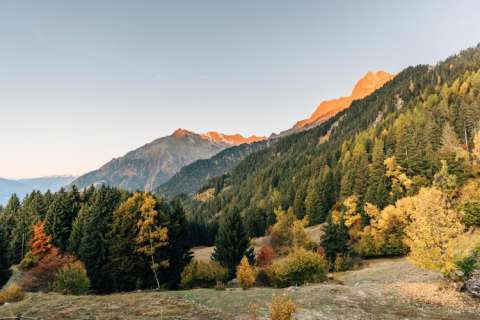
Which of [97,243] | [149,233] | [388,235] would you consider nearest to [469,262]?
[149,233]

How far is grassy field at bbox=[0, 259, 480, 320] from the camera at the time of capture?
1939cm

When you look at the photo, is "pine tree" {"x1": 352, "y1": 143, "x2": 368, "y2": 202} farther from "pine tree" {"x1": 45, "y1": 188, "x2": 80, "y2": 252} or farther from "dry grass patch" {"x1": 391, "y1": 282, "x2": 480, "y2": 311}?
"pine tree" {"x1": 45, "y1": 188, "x2": 80, "y2": 252}

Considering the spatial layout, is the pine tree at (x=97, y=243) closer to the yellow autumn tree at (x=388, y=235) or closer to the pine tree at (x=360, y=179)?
the yellow autumn tree at (x=388, y=235)

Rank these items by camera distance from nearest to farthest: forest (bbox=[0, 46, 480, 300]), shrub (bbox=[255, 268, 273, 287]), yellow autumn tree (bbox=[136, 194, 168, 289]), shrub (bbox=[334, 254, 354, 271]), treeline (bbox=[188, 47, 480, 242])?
forest (bbox=[0, 46, 480, 300]), yellow autumn tree (bbox=[136, 194, 168, 289]), shrub (bbox=[255, 268, 273, 287]), shrub (bbox=[334, 254, 354, 271]), treeline (bbox=[188, 47, 480, 242])

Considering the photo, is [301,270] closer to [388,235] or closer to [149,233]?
[149,233]

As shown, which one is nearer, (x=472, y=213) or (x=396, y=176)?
(x=472, y=213)

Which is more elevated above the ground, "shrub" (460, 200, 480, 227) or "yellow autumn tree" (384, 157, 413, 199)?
"yellow autumn tree" (384, 157, 413, 199)

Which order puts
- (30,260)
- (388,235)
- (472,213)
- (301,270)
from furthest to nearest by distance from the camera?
1. (388,235)
2. (30,260)
3. (472,213)
4. (301,270)

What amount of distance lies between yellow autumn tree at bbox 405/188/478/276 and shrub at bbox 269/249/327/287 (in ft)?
49.4

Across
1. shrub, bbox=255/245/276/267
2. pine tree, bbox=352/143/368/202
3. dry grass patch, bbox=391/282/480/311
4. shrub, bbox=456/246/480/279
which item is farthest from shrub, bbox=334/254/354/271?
pine tree, bbox=352/143/368/202

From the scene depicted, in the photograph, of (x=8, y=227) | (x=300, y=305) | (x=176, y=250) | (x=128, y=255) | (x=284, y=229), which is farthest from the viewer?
(x=284, y=229)

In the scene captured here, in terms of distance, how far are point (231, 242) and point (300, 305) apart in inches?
1110

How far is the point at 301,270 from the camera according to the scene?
38.8 metres

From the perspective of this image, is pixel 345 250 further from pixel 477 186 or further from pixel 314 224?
pixel 314 224
